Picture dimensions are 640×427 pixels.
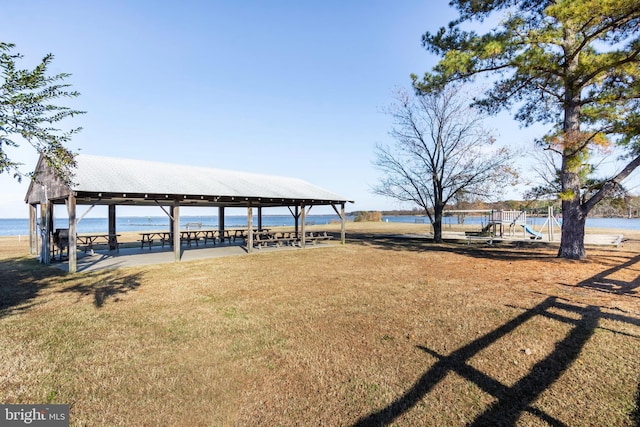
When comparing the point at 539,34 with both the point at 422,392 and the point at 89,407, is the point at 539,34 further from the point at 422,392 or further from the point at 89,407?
the point at 89,407

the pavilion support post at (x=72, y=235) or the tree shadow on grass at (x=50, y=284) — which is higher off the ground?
the pavilion support post at (x=72, y=235)

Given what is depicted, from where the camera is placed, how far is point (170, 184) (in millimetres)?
12008

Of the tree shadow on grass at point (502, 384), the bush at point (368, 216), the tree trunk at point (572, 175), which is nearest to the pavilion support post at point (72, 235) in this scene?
the tree shadow on grass at point (502, 384)

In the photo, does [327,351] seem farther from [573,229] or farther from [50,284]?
[573,229]

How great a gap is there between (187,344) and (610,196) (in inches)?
544

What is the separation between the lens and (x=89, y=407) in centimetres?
292

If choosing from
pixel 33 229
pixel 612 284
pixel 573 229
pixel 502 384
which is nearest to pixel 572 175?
pixel 573 229

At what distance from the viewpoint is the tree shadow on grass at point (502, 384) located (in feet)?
8.93

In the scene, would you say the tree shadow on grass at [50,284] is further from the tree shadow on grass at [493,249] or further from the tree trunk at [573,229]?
the tree trunk at [573,229]

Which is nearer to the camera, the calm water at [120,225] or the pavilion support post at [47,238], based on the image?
the pavilion support post at [47,238]

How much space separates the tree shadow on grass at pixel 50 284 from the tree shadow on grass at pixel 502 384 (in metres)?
6.07

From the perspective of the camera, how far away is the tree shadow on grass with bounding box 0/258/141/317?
645 cm

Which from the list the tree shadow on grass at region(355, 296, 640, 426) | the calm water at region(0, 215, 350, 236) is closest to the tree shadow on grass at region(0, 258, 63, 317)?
the tree shadow on grass at region(355, 296, 640, 426)

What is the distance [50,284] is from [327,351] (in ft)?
26.4
